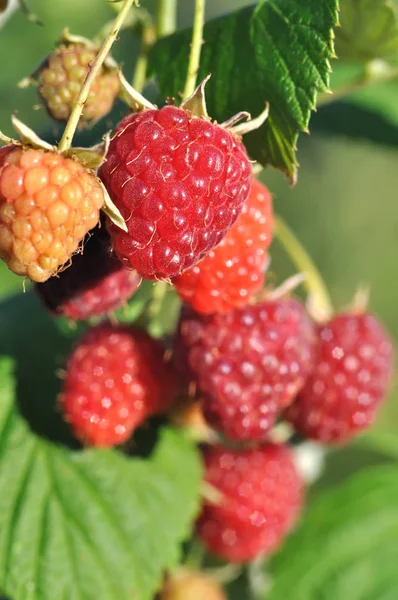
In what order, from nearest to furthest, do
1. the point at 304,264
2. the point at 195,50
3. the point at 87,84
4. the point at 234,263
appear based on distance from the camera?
the point at 87,84
the point at 195,50
the point at 234,263
the point at 304,264

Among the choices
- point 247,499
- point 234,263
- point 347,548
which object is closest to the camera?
point 234,263

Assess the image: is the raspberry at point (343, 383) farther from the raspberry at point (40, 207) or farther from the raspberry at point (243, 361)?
the raspberry at point (40, 207)

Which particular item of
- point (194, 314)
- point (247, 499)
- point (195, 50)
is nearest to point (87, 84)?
point (195, 50)

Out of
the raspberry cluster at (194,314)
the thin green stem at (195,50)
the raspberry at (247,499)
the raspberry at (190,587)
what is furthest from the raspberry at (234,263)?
the raspberry at (190,587)

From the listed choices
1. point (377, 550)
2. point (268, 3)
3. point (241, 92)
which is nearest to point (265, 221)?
point (241, 92)

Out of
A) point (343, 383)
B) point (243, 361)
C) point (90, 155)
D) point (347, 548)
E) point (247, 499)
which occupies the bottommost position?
point (347, 548)

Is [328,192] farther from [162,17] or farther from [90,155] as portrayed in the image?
[90,155]
